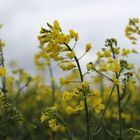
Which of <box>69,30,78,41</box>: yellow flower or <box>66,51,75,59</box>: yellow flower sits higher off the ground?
<box>69,30,78,41</box>: yellow flower

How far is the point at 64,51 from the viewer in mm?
5137

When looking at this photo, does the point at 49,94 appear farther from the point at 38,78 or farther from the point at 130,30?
the point at 130,30

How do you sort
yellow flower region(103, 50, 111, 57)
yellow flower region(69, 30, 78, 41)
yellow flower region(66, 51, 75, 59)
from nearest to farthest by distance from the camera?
yellow flower region(66, 51, 75, 59) → yellow flower region(69, 30, 78, 41) → yellow flower region(103, 50, 111, 57)

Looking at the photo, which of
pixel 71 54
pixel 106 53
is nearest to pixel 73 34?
pixel 71 54

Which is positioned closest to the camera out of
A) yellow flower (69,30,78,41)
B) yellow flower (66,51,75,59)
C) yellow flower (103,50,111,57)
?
yellow flower (66,51,75,59)

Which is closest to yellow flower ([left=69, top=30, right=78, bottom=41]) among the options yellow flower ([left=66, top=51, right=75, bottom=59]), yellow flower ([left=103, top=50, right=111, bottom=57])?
yellow flower ([left=66, top=51, right=75, bottom=59])

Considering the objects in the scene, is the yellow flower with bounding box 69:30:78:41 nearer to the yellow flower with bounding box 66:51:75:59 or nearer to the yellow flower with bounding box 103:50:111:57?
the yellow flower with bounding box 66:51:75:59

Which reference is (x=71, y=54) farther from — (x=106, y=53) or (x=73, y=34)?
(x=106, y=53)

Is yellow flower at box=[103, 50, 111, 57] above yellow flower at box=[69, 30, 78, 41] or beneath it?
beneath

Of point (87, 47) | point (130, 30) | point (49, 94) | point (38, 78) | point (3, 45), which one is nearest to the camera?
point (87, 47)

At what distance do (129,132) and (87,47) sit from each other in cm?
106

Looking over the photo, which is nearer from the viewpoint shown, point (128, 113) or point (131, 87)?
point (131, 87)

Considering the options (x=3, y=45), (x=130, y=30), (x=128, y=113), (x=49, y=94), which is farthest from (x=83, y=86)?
(x=49, y=94)

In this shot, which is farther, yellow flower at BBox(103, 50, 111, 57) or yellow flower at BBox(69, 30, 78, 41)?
yellow flower at BBox(103, 50, 111, 57)
